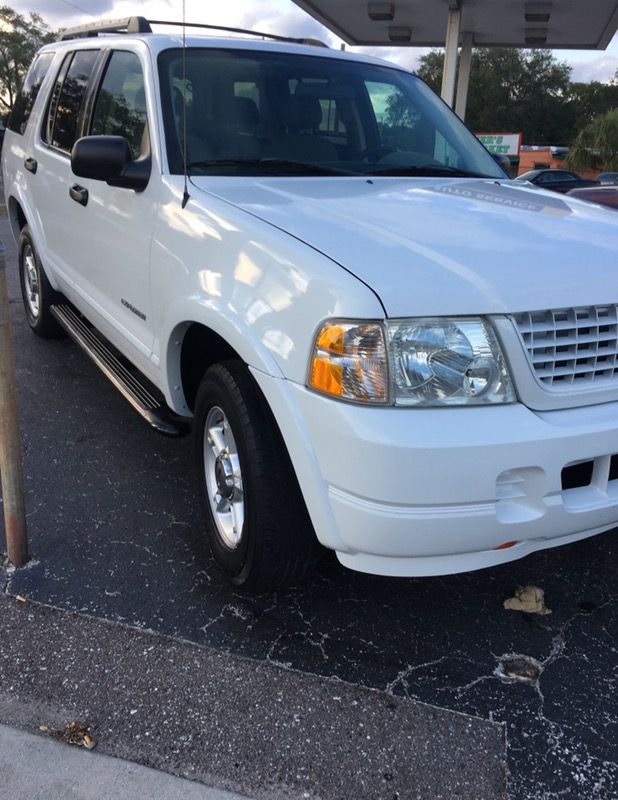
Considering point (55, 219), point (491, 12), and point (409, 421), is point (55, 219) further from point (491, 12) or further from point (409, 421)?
point (491, 12)

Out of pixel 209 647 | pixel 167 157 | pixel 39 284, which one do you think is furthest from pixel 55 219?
pixel 209 647

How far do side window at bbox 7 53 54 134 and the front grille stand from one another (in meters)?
4.46

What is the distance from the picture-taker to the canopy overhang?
49.6 feet

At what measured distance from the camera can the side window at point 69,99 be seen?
4512 mm

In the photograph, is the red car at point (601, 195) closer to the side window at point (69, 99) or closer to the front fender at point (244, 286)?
the side window at point (69, 99)

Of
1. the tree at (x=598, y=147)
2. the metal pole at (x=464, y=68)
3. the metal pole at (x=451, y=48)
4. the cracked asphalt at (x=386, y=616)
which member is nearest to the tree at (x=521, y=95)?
the tree at (x=598, y=147)

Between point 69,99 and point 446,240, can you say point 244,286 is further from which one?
point 69,99

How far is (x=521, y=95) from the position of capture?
65.0 meters

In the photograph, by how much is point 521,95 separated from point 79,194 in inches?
2691

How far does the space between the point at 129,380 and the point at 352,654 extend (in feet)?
6.21

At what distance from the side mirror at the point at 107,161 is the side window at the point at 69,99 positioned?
56.0 inches

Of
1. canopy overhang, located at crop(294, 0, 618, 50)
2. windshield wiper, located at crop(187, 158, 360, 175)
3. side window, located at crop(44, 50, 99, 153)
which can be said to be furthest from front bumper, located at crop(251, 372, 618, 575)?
canopy overhang, located at crop(294, 0, 618, 50)

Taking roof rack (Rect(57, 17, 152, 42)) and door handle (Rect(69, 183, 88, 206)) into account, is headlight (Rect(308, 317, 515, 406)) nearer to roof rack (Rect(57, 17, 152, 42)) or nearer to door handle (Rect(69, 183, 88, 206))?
door handle (Rect(69, 183, 88, 206))

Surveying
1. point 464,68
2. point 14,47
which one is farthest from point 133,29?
point 14,47
